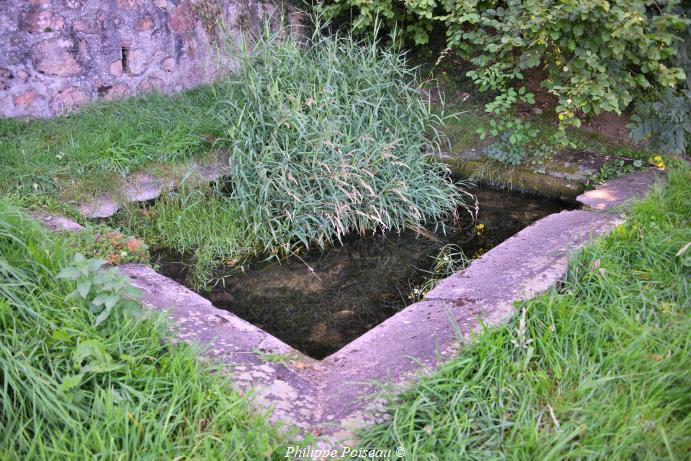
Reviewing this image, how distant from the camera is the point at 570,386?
216 cm

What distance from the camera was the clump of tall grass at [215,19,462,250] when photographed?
12.5 ft

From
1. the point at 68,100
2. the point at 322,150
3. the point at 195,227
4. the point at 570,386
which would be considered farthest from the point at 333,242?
the point at 68,100

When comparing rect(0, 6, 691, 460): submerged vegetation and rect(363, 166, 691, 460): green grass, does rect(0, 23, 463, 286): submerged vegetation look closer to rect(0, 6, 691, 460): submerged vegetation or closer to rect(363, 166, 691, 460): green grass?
rect(0, 6, 691, 460): submerged vegetation

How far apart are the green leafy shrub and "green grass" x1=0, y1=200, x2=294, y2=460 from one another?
3143 millimetres

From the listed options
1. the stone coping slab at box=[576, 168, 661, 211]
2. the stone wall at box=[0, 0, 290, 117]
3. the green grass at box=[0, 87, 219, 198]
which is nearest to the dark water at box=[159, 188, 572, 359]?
the stone coping slab at box=[576, 168, 661, 211]

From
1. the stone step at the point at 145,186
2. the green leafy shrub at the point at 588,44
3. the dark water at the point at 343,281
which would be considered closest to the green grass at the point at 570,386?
the dark water at the point at 343,281

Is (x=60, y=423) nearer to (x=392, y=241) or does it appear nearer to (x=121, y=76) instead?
(x=392, y=241)

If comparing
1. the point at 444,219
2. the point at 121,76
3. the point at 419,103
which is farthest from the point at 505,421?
the point at 121,76

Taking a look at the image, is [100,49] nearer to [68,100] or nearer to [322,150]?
[68,100]

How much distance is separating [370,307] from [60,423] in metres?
1.77

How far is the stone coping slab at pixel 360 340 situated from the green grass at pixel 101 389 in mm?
147

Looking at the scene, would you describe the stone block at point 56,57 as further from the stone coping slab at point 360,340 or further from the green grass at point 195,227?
the stone coping slab at point 360,340

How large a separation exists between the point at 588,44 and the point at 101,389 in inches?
143

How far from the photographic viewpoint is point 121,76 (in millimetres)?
4863
